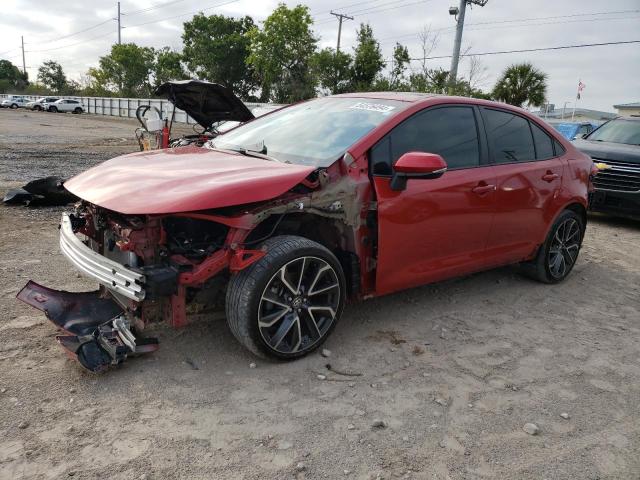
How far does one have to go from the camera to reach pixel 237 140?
4.17 meters

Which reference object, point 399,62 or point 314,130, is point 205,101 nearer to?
point 314,130

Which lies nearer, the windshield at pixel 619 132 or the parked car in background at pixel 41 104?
the windshield at pixel 619 132

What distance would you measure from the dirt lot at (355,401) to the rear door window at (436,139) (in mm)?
1270

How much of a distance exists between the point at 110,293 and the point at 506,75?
22058 mm

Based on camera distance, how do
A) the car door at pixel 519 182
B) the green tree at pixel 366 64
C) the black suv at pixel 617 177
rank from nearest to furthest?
the car door at pixel 519 182, the black suv at pixel 617 177, the green tree at pixel 366 64

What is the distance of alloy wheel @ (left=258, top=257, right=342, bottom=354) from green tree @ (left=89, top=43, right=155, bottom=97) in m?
64.3

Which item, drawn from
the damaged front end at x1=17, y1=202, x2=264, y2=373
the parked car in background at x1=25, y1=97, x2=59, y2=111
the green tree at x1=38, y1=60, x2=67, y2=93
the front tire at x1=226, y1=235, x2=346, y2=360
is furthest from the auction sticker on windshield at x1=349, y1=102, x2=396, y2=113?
the green tree at x1=38, y1=60, x2=67, y2=93

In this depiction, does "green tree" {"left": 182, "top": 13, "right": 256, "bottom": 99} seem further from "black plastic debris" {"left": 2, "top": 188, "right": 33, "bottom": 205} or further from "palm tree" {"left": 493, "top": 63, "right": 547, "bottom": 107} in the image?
"black plastic debris" {"left": 2, "top": 188, "right": 33, "bottom": 205}

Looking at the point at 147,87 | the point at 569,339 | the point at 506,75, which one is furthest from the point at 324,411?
the point at 147,87

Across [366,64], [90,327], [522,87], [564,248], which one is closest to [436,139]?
[564,248]

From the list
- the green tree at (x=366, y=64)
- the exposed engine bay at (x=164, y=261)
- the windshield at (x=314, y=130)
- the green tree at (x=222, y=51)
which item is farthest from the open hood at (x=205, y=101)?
the green tree at (x=222, y=51)

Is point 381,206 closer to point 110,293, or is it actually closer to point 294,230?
point 294,230

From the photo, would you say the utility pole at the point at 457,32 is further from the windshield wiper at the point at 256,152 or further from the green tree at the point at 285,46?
→ the windshield wiper at the point at 256,152

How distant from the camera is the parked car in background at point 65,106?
48.4 m
